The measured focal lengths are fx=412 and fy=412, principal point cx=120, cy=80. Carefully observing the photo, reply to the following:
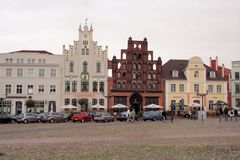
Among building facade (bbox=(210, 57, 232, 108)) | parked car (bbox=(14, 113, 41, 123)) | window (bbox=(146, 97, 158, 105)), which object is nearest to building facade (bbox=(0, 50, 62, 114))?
window (bbox=(146, 97, 158, 105))

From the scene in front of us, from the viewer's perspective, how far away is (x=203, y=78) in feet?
258

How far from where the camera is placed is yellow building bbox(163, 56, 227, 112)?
77.2m

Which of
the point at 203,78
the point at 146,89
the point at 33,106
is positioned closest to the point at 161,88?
the point at 146,89

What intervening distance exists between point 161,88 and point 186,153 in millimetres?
61979

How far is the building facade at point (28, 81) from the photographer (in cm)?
7212

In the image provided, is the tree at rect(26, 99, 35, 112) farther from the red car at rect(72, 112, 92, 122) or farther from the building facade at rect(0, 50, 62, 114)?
the red car at rect(72, 112, 92, 122)

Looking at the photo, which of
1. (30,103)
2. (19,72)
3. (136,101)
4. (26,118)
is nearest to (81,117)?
(26,118)

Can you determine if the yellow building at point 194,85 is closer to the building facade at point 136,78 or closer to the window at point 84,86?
the building facade at point 136,78

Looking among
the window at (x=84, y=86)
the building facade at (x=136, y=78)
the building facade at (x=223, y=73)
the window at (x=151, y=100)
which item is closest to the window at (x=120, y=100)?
the building facade at (x=136, y=78)

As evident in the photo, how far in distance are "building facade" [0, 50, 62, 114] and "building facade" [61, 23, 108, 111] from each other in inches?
77.7

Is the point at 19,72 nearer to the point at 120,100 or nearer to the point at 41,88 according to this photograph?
the point at 41,88

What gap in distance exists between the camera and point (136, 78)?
250 ft

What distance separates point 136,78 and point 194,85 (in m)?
11.3

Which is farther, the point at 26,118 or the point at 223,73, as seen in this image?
the point at 223,73
